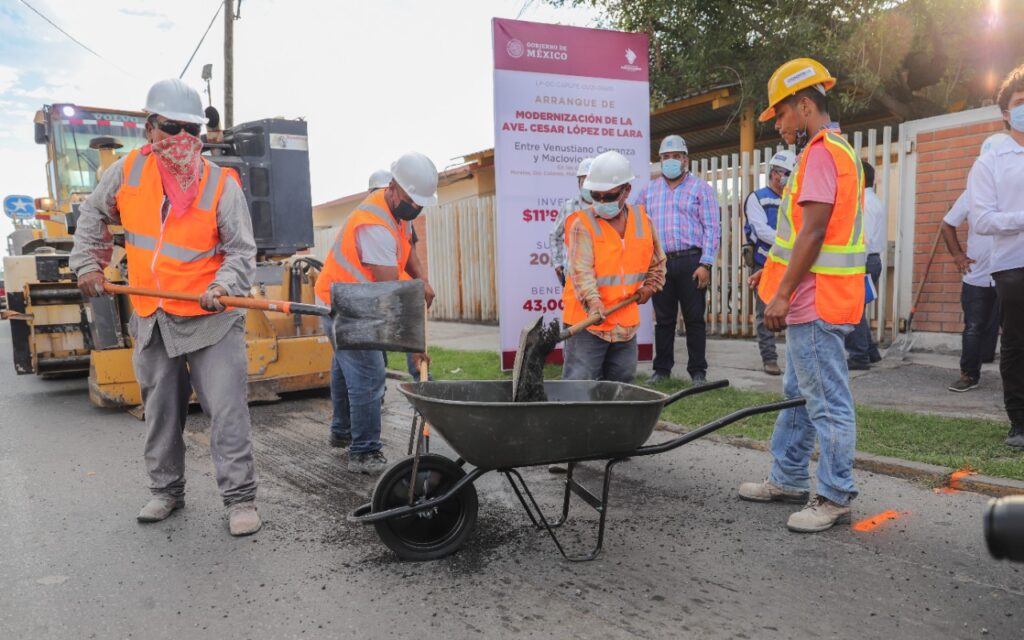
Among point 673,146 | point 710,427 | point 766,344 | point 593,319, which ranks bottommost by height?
point 766,344

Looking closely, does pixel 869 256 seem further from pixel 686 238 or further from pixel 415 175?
pixel 415 175

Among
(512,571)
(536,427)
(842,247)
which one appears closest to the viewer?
(536,427)

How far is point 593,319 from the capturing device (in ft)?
→ 12.5

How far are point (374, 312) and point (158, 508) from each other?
1660mm

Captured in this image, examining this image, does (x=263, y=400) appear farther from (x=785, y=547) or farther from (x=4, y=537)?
(x=785, y=547)

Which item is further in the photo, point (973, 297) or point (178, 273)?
point (973, 297)

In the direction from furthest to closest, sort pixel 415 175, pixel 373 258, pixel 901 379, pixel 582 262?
pixel 901 379
pixel 582 262
pixel 373 258
pixel 415 175

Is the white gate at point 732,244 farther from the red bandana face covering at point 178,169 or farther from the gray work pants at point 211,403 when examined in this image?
the red bandana face covering at point 178,169

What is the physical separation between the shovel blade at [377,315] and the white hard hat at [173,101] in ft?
4.11

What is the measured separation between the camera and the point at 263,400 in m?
6.50

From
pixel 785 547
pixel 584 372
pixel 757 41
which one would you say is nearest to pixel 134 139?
pixel 584 372

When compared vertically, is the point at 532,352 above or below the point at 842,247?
below

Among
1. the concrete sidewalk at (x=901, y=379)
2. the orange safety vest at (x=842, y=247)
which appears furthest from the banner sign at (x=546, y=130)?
the orange safety vest at (x=842, y=247)

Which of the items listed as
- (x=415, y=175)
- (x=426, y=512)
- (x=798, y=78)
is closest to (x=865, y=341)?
(x=798, y=78)
